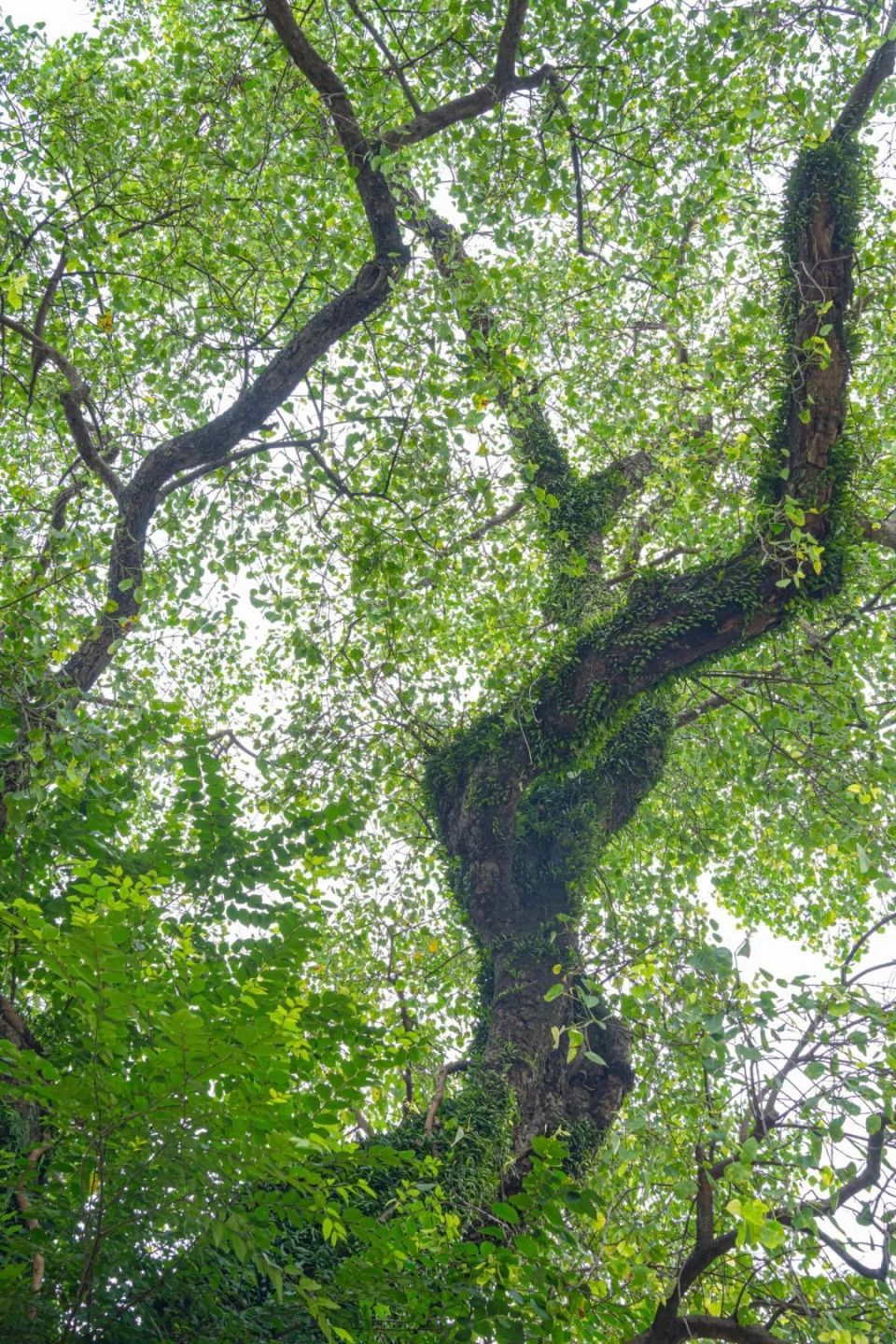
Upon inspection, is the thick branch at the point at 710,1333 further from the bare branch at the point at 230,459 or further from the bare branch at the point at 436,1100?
the bare branch at the point at 230,459

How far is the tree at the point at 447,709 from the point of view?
3.30 metres

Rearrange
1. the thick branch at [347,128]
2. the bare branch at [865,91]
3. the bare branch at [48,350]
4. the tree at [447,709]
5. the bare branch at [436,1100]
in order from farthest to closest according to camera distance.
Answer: the bare branch at [865,91]
the bare branch at [436,1100]
the bare branch at [48,350]
the thick branch at [347,128]
the tree at [447,709]

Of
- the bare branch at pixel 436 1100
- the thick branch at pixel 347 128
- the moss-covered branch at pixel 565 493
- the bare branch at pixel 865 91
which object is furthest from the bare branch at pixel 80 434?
the bare branch at pixel 865 91

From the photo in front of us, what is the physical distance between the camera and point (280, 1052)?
10.0ft

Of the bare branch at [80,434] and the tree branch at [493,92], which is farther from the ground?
the tree branch at [493,92]

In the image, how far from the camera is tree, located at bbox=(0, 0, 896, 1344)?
10.8ft

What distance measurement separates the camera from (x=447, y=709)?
868 cm

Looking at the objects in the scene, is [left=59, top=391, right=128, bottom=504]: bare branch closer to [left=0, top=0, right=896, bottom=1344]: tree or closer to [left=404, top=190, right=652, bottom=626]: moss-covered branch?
[left=0, top=0, right=896, bottom=1344]: tree

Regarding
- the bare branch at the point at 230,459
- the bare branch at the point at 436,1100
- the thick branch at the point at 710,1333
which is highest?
the bare branch at the point at 230,459

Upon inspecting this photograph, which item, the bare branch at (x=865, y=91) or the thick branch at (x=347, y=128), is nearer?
the thick branch at (x=347, y=128)

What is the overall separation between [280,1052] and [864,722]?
620 centimetres

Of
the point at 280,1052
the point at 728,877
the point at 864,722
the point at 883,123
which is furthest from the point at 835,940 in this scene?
the point at 280,1052

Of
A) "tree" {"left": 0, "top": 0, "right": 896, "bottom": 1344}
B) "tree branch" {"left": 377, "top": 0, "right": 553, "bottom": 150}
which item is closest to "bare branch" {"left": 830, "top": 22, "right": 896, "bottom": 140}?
"tree" {"left": 0, "top": 0, "right": 896, "bottom": 1344}

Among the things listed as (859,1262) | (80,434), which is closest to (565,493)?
(80,434)
